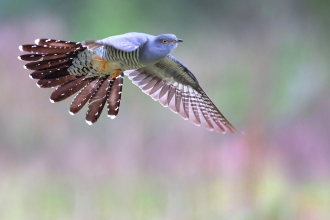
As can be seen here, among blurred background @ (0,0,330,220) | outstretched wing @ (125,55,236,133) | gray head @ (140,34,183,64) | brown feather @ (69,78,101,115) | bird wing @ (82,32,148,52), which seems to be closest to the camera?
bird wing @ (82,32,148,52)

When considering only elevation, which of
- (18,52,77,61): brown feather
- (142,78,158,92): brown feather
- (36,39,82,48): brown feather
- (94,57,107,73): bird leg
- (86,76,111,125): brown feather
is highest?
(142,78,158,92): brown feather

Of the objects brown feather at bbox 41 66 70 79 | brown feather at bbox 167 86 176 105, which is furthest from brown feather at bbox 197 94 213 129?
brown feather at bbox 41 66 70 79

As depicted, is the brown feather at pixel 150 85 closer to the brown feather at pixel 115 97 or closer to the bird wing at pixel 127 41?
the brown feather at pixel 115 97

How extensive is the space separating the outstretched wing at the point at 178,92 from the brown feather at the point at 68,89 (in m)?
0.26

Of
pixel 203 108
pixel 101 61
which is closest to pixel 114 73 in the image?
pixel 101 61

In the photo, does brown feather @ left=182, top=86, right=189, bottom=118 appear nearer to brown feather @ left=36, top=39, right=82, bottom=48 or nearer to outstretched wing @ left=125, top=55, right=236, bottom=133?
outstretched wing @ left=125, top=55, right=236, bottom=133

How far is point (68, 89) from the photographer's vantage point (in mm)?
1774

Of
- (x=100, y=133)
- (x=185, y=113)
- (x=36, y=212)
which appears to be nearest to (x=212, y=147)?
(x=185, y=113)

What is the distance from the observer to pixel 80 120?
7.48ft

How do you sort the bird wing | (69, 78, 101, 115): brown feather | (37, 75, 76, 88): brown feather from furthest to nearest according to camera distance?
(69, 78, 101, 115): brown feather < (37, 75, 76, 88): brown feather < the bird wing

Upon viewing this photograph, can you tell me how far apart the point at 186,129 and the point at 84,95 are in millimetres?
736

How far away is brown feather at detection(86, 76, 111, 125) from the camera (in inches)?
72.4

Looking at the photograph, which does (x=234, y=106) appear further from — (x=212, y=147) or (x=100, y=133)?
(x=100, y=133)

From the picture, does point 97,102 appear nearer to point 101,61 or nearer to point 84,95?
point 84,95
